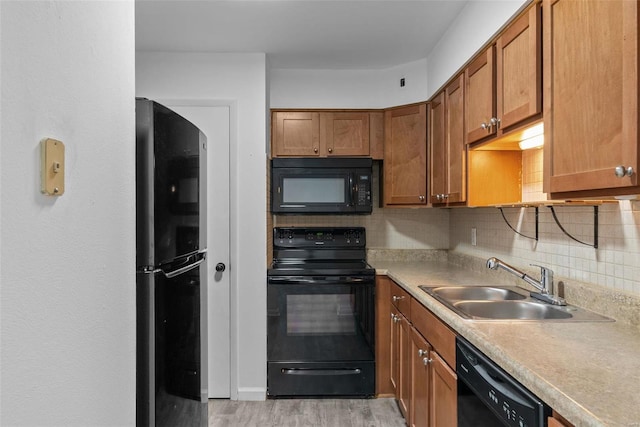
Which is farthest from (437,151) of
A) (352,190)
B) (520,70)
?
(520,70)

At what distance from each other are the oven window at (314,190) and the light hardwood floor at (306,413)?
1.40 metres

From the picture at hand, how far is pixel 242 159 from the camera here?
2908mm

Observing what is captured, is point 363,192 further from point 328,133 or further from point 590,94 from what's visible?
point 590,94

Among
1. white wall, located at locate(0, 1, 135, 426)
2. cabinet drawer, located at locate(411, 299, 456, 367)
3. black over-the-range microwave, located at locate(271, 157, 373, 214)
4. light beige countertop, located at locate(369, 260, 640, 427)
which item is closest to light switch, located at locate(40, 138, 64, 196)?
white wall, located at locate(0, 1, 135, 426)

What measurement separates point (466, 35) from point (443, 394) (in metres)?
1.77

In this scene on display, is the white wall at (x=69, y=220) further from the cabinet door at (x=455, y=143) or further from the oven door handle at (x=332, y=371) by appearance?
the oven door handle at (x=332, y=371)

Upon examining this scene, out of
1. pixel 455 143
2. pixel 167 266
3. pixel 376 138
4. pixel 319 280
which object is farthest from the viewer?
pixel 376 138

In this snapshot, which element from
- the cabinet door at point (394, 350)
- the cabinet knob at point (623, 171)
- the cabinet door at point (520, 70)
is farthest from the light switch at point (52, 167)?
the cabinet door at point (394, 350)

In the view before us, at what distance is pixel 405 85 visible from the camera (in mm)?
3051

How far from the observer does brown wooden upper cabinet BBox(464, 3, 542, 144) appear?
1.51m

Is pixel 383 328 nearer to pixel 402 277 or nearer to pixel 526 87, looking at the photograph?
pixel 402 277

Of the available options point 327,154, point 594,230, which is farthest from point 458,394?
point 327,154

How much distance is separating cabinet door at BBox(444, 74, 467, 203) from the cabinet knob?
1.17 meters

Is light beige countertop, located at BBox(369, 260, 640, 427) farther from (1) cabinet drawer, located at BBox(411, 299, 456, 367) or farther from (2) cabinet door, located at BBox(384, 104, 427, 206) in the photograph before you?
(2) cabinet door, located at BBox(384, 104, 427, 206)
